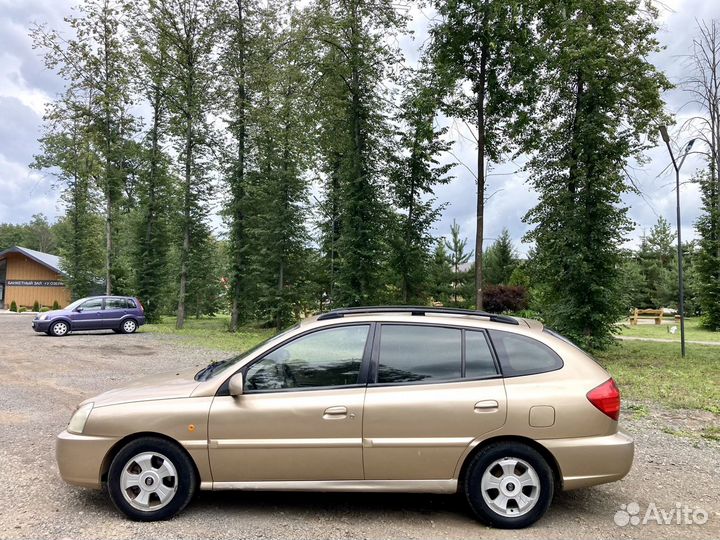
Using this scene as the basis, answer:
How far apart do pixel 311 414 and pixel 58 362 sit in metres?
11.4

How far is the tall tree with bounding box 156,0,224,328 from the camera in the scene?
2602 centimetres

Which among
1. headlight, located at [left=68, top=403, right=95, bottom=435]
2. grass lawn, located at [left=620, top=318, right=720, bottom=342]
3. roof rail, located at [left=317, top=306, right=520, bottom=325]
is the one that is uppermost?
roof rail, located at [left=317, top=306, right=520, bottom=325]

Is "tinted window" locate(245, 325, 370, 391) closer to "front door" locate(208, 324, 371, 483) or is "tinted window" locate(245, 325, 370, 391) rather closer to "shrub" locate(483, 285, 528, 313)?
"front door" locate(208, 324, 371, 483)

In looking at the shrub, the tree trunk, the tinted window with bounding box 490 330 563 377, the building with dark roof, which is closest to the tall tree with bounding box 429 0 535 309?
the tree trunk

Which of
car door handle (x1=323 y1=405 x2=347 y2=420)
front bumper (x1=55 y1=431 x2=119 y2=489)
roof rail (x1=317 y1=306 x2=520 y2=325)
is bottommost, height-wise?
front bumper (x1=55 y1=431 x2=119 y2=489)

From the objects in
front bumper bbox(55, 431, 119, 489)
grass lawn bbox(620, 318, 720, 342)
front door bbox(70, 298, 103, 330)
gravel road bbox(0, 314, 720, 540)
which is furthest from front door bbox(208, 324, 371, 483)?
grass lawn bbox(620, 318, 720, 342)

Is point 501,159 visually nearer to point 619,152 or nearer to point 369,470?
point 619,152

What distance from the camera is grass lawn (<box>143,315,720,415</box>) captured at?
27.8 ft

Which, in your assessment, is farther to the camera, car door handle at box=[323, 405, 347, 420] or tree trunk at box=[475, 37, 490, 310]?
tree trunk at box=[475, 37, 490, 310]

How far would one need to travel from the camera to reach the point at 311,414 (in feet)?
12.0

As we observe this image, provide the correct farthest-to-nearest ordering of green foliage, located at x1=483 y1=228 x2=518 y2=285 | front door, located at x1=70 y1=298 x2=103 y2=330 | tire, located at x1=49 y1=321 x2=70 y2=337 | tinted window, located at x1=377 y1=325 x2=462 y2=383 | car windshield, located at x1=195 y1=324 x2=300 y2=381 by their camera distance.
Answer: green foliage, located at x1=483 y1=228 x2=518 y2=285, front door, located at x1=70 y1=298 x2=103 y2=330, tire, located at x1=49 y1=321 x2=70 y2=337, car windshield, located at x1=195 y1=324 x2=300 y2=381, tinted window, located at x1=377 y1=325 x2=462 y2=383

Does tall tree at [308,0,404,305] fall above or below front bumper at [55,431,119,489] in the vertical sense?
above

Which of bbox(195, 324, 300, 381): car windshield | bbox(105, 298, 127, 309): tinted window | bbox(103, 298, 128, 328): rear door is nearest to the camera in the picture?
bbox(195, 324, 300, 381): car windshield

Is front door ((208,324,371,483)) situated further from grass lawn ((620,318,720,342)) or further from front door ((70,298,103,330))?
grass lawn ((620,318,720,342))
